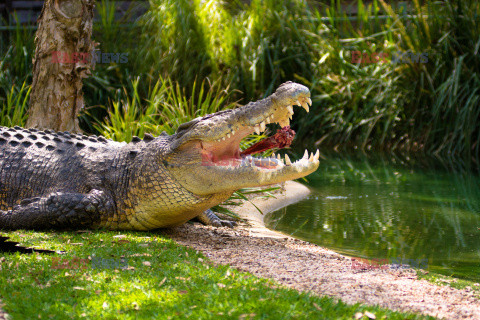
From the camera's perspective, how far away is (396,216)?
5676 mm

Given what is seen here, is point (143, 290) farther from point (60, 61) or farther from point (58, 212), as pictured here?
point (60, 61)

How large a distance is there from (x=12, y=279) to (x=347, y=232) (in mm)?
3066

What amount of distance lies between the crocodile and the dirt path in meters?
0.37

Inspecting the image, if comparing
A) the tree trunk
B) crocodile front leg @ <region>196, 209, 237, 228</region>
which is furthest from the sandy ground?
the tree trunk

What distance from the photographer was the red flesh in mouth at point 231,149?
410 cm

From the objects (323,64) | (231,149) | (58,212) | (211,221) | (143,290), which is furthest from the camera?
(323,64)

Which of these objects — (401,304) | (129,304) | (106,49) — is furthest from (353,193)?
(106,49)

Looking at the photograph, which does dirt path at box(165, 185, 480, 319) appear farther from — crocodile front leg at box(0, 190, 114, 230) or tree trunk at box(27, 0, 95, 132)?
tree trunk at box(27, 0, 95, 132)

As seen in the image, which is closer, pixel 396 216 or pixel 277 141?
pixel 277 141

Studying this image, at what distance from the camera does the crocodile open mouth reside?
3.92m

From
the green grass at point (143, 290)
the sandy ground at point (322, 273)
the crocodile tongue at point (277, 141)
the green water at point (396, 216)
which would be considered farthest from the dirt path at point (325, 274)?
the crocodile tongue at point (277, 141)

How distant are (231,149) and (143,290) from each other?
1.71 m

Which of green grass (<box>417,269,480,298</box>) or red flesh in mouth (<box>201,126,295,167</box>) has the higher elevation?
red flesh in mouth (<box>201,126,295,167</box>)

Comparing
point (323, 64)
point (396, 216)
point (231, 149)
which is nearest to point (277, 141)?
point (231, 149)
